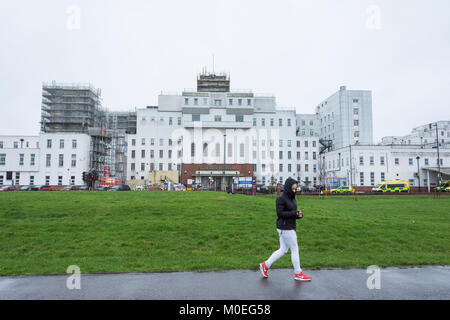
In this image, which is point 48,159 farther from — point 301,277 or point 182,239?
point 301,277

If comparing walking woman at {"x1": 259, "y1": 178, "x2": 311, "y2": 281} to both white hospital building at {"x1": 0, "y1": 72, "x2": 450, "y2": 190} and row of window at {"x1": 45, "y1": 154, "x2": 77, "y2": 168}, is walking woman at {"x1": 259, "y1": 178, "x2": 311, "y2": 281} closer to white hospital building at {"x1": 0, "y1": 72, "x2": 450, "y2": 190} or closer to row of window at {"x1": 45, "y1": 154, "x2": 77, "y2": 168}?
white hospital building at {"x1": 0, "y1": 72, "x2": 450, "y2": 190}

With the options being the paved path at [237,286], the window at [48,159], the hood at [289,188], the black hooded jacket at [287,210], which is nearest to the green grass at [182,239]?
the paved path at [237,286]

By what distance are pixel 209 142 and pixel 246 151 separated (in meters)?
8.91

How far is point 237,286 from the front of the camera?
641cm

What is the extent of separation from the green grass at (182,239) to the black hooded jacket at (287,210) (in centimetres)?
179

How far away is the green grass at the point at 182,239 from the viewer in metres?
8.33

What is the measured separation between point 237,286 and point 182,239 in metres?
4.70

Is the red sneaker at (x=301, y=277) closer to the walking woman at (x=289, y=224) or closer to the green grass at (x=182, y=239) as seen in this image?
the walking woman at (x=289, y=224)

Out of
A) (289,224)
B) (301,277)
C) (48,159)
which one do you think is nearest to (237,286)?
(301,277)

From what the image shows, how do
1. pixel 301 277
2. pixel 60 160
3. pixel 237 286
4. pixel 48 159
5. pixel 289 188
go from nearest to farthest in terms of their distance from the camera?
pixel 237 286 → pixel 301 277 → pixel 289 188 → pixel 48 159 → pixel 60 160

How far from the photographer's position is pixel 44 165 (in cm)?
6769

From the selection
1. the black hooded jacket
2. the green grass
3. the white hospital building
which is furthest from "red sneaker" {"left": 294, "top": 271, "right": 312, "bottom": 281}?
the white hospital building
